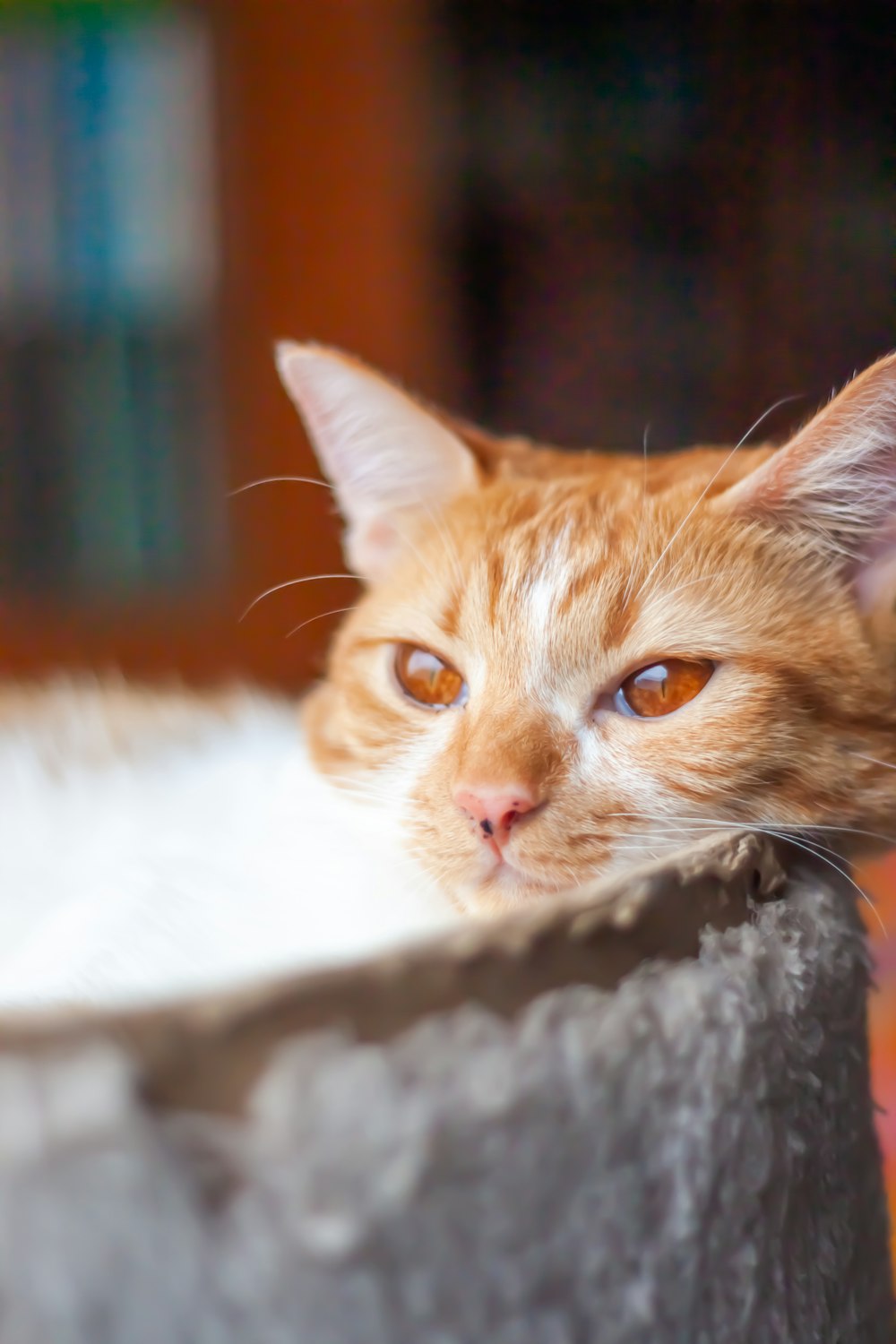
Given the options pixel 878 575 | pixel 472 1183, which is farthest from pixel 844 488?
pixel 472 1183

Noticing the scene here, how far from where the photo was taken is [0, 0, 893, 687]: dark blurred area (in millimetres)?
2262

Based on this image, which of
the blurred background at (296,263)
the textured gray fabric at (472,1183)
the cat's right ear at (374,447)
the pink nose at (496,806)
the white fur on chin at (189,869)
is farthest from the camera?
the blurred background at (296,263)

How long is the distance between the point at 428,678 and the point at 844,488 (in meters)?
0.30

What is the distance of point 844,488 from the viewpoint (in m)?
0.70

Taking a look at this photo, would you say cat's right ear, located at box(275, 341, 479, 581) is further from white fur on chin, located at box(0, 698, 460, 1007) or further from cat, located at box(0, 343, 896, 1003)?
white fur on chin, located at box(0, 698, 460, 1007)

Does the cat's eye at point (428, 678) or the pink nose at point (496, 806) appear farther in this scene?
the cat's eye at point (428, 678)

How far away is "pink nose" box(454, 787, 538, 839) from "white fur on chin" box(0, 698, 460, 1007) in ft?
0.26

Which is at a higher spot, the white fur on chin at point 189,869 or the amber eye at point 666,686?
the amber eye at point 666,686

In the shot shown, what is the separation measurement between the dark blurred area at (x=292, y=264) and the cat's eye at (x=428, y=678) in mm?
1505

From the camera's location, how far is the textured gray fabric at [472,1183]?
0.28m

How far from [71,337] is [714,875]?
251cm

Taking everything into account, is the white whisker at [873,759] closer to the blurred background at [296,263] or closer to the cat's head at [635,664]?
the cat's head at [635,664]

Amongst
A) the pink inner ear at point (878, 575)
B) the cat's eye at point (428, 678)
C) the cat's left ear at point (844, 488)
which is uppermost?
the cat's left ear at point (844, 488)

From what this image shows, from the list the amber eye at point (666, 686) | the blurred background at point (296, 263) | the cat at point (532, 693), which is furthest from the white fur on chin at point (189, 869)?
the blurred background at point (296, 263)
